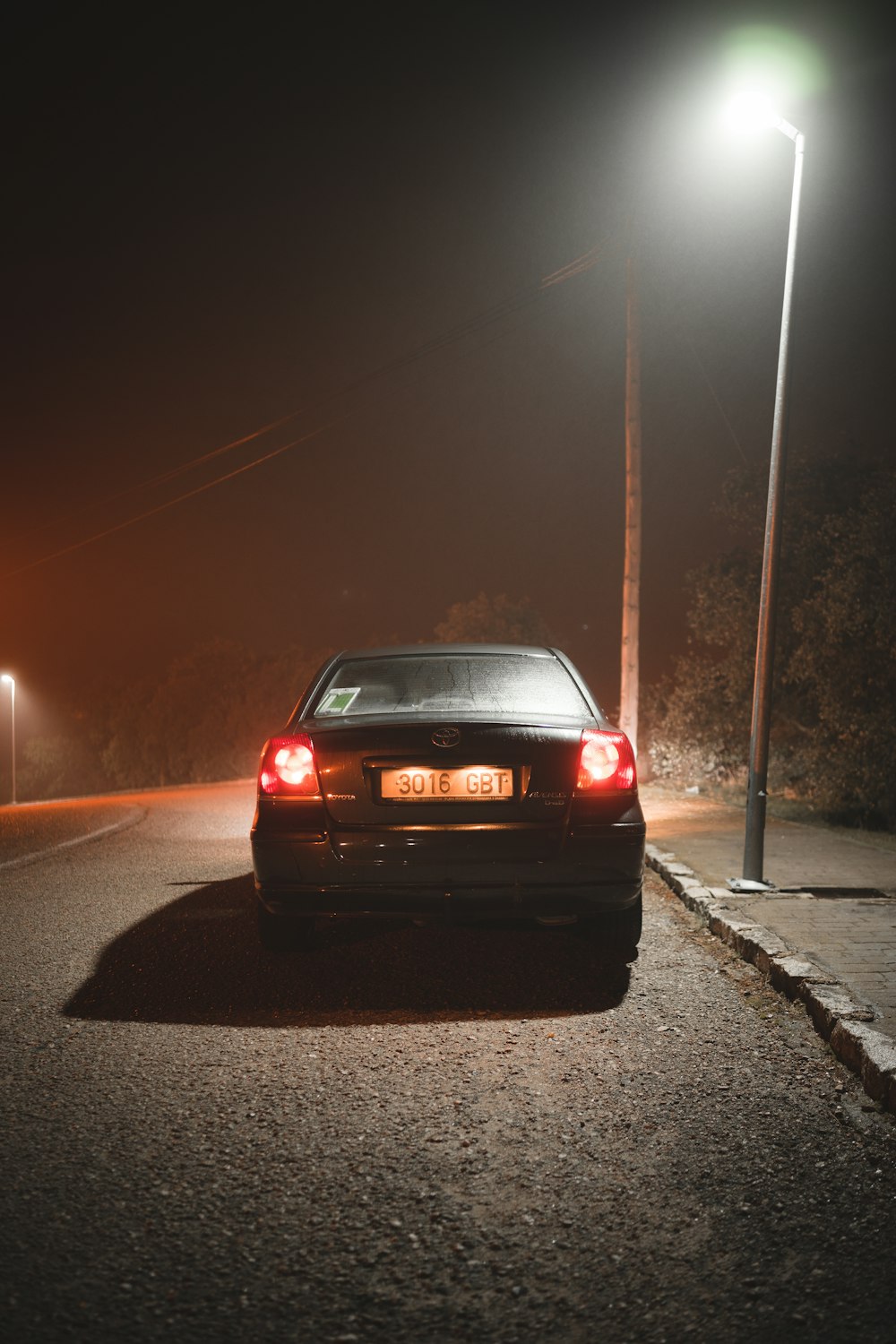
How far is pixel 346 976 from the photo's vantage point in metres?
5.02

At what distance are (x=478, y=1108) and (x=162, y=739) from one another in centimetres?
8386

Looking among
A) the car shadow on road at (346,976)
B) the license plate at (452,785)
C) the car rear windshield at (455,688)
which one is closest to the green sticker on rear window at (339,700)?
the car rear windshield at (455,688)

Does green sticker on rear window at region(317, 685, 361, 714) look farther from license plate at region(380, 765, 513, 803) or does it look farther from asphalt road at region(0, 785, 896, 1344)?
asphalt road at region(0, 785, 896, 1344)

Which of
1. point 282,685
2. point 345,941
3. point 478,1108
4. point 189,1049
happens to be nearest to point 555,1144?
point 478,1108

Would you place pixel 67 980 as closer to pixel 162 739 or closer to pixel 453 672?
pixel 453 672

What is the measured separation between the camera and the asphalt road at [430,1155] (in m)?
2.21

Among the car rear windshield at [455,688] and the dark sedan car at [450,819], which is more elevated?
the car rear windshield at [455,688]

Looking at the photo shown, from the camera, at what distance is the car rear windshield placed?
4969mm

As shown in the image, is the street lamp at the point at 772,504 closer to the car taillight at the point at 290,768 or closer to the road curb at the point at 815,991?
the road curb at the point at 815,991

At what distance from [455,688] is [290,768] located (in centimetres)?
108

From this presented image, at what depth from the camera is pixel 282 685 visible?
273 ft

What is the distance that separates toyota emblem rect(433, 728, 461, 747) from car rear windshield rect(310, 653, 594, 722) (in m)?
0.18

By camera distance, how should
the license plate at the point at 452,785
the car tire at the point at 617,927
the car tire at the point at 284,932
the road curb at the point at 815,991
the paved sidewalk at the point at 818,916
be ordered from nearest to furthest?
1. the road curb at the point at 815,991
2. the paved sidewalk at the point at 818,916
3. the license plate at the point at 452,785
4. the car tire at the point at 617,927
5. the car tire at the point at 284,932

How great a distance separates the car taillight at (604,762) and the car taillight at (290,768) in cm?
125
